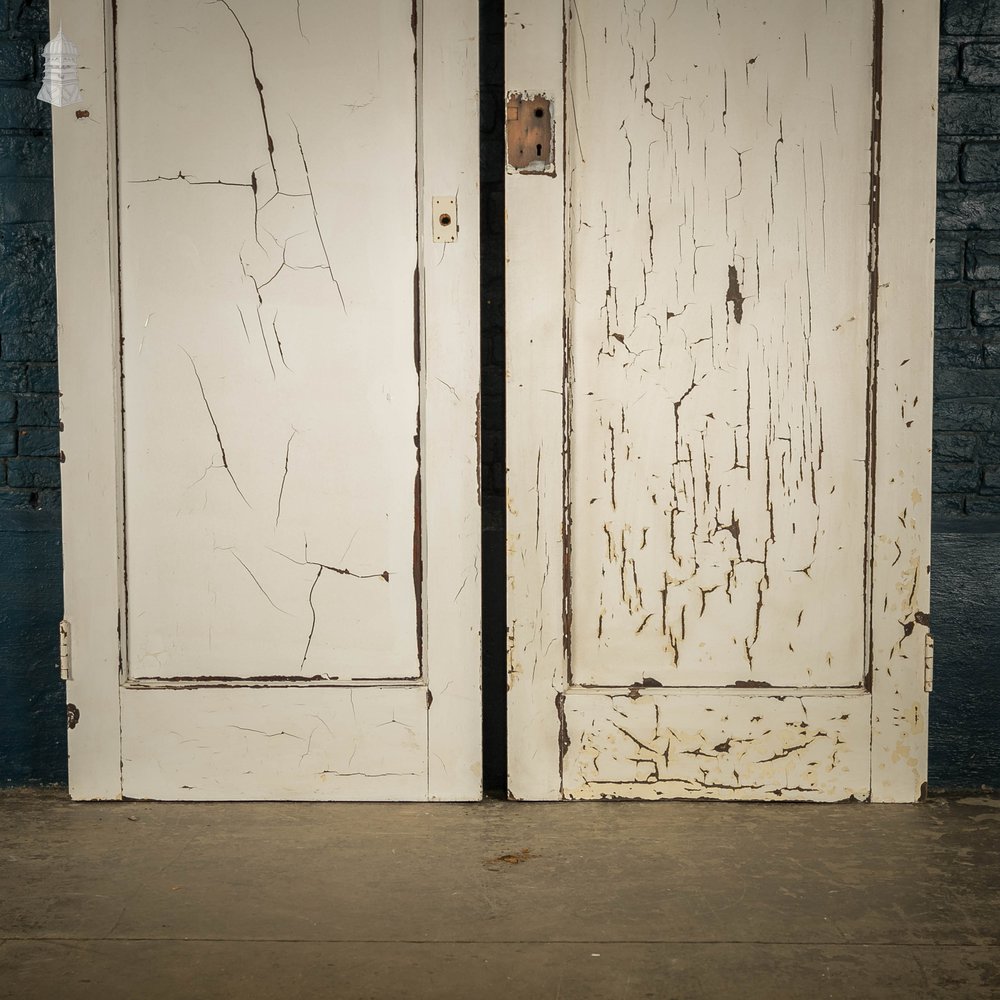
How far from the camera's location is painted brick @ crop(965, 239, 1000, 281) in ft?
8.19

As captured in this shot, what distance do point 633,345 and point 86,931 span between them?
1581 millimetres

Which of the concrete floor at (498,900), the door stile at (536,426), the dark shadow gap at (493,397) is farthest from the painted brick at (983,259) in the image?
the concrete floor at (498,900)

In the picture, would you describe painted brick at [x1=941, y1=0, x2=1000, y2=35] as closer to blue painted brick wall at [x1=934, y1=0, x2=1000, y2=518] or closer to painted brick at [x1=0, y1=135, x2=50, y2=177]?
blue painted brick wall at [x1=934, y1=0, x2=1000, y2=518]

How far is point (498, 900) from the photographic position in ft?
6.64

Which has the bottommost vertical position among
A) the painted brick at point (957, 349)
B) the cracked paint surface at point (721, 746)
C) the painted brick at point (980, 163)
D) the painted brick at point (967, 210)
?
the cracked paint surface at point (721, 746)

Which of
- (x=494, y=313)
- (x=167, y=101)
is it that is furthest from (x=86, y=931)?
(x=167, y=101)

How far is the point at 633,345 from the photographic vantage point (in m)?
2.40

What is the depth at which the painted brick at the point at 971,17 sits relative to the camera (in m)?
2.45

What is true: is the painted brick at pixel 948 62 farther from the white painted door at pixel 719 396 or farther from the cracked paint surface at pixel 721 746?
the cracked paint surface at pixel 721 746

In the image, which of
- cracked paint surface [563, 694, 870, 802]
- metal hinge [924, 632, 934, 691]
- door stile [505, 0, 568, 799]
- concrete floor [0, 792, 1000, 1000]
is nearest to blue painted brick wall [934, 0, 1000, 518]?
metal hinge [924, 632, 934, 691]

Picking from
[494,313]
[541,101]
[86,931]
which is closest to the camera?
[86,931]

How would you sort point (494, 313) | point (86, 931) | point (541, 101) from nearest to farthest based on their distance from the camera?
point (86, 931), point (541, 101), point (494, 313)

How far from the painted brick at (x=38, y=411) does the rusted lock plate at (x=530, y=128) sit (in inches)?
47.2

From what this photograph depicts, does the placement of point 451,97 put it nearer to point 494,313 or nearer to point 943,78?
point 494,313
